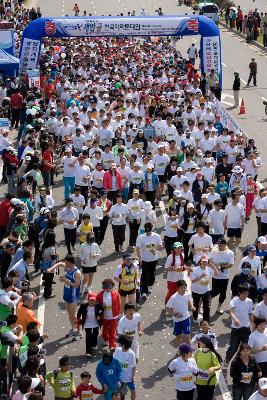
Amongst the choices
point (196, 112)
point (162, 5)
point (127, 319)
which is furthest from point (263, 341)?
point (162, 5)

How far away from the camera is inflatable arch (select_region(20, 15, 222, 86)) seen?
3362 cm

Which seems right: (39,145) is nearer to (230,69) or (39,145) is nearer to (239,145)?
(239,145)

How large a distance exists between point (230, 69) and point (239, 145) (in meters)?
22.5

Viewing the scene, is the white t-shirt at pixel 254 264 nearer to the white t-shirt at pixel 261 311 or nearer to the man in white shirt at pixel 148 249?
the white t-shirt at pixel 261 311

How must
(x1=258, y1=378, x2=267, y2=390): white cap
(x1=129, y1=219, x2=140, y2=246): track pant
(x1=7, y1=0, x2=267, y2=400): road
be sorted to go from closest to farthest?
(x1=258, y1=378, x2=267, y2=390): white cap
(x1=7, y1=0, x2=267, y2=400): road
(x1=129, y1=219, x2=140, y2=246): track pant

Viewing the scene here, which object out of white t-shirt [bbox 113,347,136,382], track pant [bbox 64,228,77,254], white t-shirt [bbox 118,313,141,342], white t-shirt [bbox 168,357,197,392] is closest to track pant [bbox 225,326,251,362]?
white t-shirt [bbox 118,313,141,342]

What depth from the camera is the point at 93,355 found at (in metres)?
15.3

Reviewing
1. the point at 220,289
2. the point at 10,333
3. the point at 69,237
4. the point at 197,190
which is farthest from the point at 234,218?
the point at 10,333

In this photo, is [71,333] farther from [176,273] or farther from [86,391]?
[86,391]

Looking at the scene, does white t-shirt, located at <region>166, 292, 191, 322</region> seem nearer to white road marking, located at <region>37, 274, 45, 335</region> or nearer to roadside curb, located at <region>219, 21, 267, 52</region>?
white road marking, located at <region>37, 274, 45, 335</region>

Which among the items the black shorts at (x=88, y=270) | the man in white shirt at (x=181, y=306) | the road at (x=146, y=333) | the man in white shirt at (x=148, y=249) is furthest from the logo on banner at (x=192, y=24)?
the man in white shirt at (x=181, y=306)

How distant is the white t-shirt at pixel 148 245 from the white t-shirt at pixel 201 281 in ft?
4.68

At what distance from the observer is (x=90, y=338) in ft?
49.4

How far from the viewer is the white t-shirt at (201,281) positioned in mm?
15781
